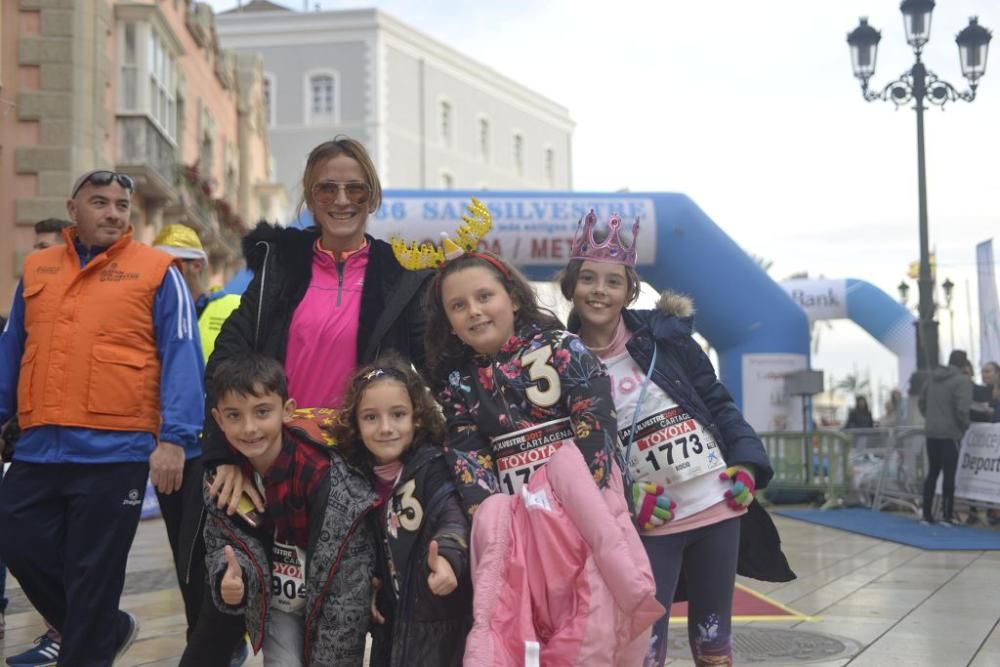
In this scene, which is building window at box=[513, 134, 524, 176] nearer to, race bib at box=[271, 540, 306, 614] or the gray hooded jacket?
the gray hooded jacket

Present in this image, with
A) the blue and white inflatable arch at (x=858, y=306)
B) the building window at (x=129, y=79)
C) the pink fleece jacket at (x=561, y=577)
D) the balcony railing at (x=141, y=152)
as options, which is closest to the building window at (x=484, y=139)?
the blue and white inflatable arch at (x=858, y=306)

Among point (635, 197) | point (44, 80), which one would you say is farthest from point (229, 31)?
point (635, 197)

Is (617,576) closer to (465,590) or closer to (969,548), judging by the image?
(465,590)

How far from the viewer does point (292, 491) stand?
3484 millimetres

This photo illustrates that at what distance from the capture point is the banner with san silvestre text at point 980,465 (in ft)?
38.8

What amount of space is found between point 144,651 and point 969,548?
23.1ft

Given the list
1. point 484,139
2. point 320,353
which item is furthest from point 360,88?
point 320,353

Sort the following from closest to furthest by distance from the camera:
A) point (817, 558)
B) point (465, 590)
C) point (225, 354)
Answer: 1. point (465, 590)
2. point (225, 354)
3. point (817, 558)

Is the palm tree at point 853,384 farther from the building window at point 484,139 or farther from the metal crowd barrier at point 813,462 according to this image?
the metal crowd barrier at point 813,462

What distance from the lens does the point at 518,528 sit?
3262 mm

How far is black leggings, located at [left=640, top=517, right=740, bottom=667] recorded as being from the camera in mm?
3928

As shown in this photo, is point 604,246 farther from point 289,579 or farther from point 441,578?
point 289,579

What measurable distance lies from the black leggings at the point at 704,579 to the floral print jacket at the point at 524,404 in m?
0.68

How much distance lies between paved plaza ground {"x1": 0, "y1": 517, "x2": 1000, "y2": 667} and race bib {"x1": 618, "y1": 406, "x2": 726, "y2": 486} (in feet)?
5.84
